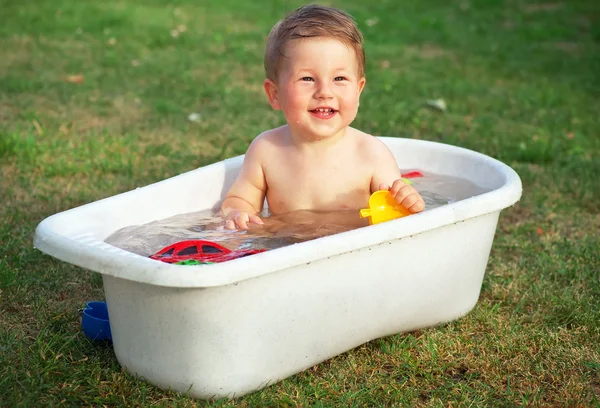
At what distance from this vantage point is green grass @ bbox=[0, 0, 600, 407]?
7.80 feet

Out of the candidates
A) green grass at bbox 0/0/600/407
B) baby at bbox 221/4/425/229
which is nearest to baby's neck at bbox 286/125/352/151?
baby at bbox 221/4/425/229

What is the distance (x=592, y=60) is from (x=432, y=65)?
1.41 metres

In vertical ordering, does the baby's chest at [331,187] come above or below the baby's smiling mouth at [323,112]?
below

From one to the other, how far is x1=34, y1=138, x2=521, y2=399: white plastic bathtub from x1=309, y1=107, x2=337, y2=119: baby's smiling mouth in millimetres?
559

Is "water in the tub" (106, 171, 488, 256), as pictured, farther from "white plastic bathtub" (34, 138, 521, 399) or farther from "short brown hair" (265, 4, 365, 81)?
"short brown hair" (265, 4, 365, 81)

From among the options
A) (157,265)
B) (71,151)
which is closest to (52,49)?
(71,151)

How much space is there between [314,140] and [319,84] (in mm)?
236

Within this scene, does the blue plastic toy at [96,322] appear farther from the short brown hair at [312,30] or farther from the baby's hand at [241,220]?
the short brown hair at [312,30]

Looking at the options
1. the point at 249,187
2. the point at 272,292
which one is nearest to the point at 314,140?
the point at 249,187

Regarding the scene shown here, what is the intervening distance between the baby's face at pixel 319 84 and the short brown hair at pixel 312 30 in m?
0.02

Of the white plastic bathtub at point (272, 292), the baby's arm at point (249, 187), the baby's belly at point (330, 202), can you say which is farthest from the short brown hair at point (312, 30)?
the white plastic bathtub at point (272, 292)

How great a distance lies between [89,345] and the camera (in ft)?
8.20

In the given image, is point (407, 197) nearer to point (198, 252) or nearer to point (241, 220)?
point (241, 220)

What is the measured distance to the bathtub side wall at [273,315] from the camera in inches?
83.5
